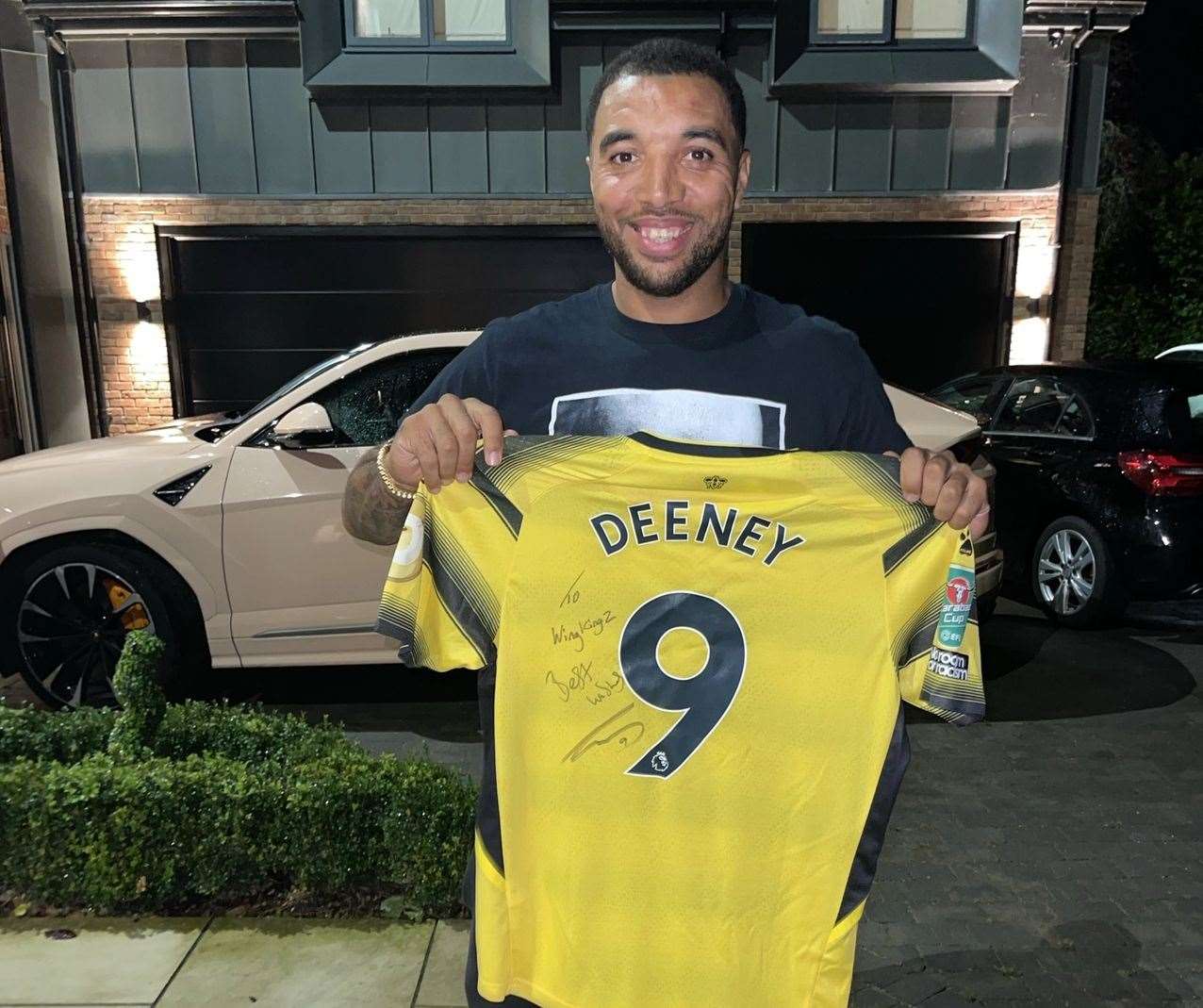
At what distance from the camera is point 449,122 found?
10.3 m

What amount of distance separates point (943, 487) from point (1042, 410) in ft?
19.0

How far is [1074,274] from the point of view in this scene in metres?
11.1

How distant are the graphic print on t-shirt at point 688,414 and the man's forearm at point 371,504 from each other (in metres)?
0.41

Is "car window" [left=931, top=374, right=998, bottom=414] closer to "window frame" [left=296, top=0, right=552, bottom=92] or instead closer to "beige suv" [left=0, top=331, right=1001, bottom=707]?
"beige suv" [left=0, top=331, right=1001, bottom=707]

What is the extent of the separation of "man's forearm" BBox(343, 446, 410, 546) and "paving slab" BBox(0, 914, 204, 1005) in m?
1.81

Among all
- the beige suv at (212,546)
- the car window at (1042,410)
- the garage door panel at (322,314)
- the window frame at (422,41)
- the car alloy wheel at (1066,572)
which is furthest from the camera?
the garage door panel at (322,314)

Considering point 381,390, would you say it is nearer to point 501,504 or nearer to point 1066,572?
point 501,504

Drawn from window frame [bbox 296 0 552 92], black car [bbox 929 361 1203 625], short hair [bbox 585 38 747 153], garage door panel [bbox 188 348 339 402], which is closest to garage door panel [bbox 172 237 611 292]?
garage door panel [bbox 188 348 339 402]

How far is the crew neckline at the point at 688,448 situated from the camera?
167cm

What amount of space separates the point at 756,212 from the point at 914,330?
93.7 inches

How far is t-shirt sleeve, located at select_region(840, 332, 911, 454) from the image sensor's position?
1.84 m

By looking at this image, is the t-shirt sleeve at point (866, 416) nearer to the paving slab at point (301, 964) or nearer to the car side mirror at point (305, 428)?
the paving slab at point (301, 964)
